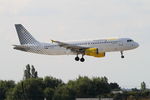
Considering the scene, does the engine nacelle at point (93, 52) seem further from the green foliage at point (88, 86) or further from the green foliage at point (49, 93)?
the green foliage at point (49, 93)

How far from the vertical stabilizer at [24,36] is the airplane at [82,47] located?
1.38 meters

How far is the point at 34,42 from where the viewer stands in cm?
15288

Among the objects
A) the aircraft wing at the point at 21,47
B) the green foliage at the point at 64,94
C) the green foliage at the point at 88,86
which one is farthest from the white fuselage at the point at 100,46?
the green foliage at the point at 88,86

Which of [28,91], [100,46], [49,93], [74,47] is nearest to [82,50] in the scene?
[74,47]

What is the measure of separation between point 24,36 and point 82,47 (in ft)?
76.9

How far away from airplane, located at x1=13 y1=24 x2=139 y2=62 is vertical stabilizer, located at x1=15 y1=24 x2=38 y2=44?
138 cm

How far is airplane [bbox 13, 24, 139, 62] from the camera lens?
448 ft

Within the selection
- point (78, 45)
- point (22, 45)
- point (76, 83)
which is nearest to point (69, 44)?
point (78, 45)

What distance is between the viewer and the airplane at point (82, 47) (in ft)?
448

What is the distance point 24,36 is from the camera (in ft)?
516

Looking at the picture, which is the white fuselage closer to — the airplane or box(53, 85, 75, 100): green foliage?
the airplane

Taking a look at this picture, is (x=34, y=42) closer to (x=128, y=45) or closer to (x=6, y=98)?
(x=128, y=45)

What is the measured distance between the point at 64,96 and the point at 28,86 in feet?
64.0

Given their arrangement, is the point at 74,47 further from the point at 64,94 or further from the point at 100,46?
the point at 64,94
